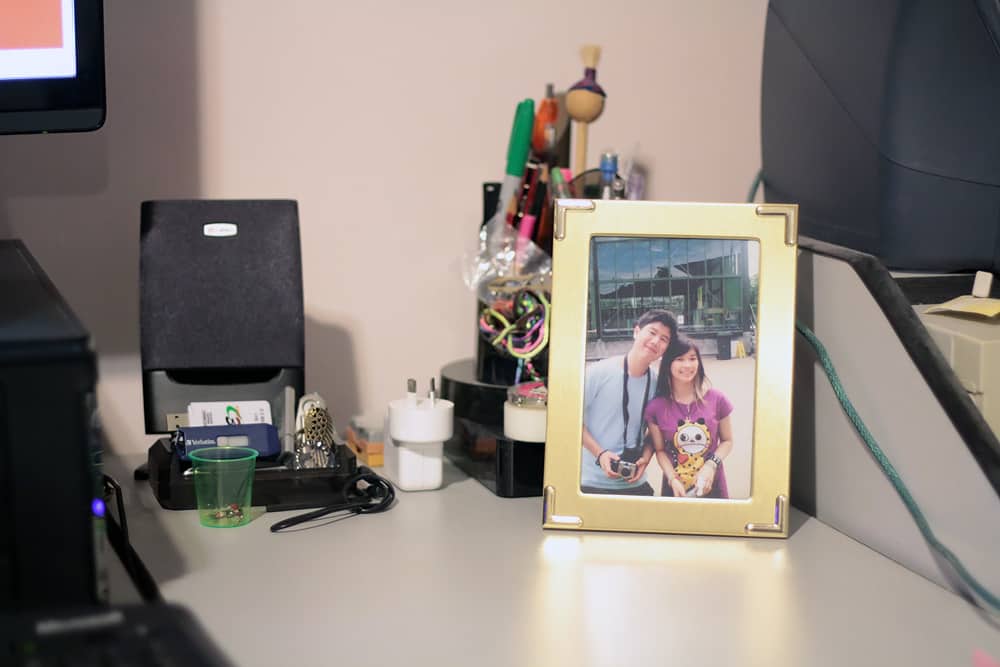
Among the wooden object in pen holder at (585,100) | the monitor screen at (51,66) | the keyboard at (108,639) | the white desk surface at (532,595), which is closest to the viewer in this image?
the keyboard at (108,639)

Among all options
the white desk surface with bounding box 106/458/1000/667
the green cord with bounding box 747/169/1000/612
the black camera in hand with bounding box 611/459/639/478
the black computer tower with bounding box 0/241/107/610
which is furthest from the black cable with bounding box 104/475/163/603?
the green cord with bounding box 747/169/1000/612

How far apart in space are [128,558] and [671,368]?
408 mm

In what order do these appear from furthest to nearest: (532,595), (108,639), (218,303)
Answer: (218,303), (532,595), (108,639)

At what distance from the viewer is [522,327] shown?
3.05 feet

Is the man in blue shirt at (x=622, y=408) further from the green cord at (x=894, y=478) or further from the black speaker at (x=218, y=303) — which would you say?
the black speaker at (x=218, y=303)

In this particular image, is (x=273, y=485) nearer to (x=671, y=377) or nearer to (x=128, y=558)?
(x=128, y=558)

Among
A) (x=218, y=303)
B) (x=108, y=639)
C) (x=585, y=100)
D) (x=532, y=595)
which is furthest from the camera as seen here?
(x=585, y=100)

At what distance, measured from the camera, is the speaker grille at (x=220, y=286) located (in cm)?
88

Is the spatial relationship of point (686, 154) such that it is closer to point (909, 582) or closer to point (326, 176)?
point (326, 176)

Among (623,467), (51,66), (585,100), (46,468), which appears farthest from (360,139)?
(46,468)

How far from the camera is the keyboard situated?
0.45 metres

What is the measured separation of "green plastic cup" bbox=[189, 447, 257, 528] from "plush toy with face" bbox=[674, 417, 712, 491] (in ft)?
1.04

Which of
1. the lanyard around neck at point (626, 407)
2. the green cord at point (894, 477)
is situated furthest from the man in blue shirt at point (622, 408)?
the green cord at point (894, 477)

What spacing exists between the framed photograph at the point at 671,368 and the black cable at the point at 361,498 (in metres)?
0.13
